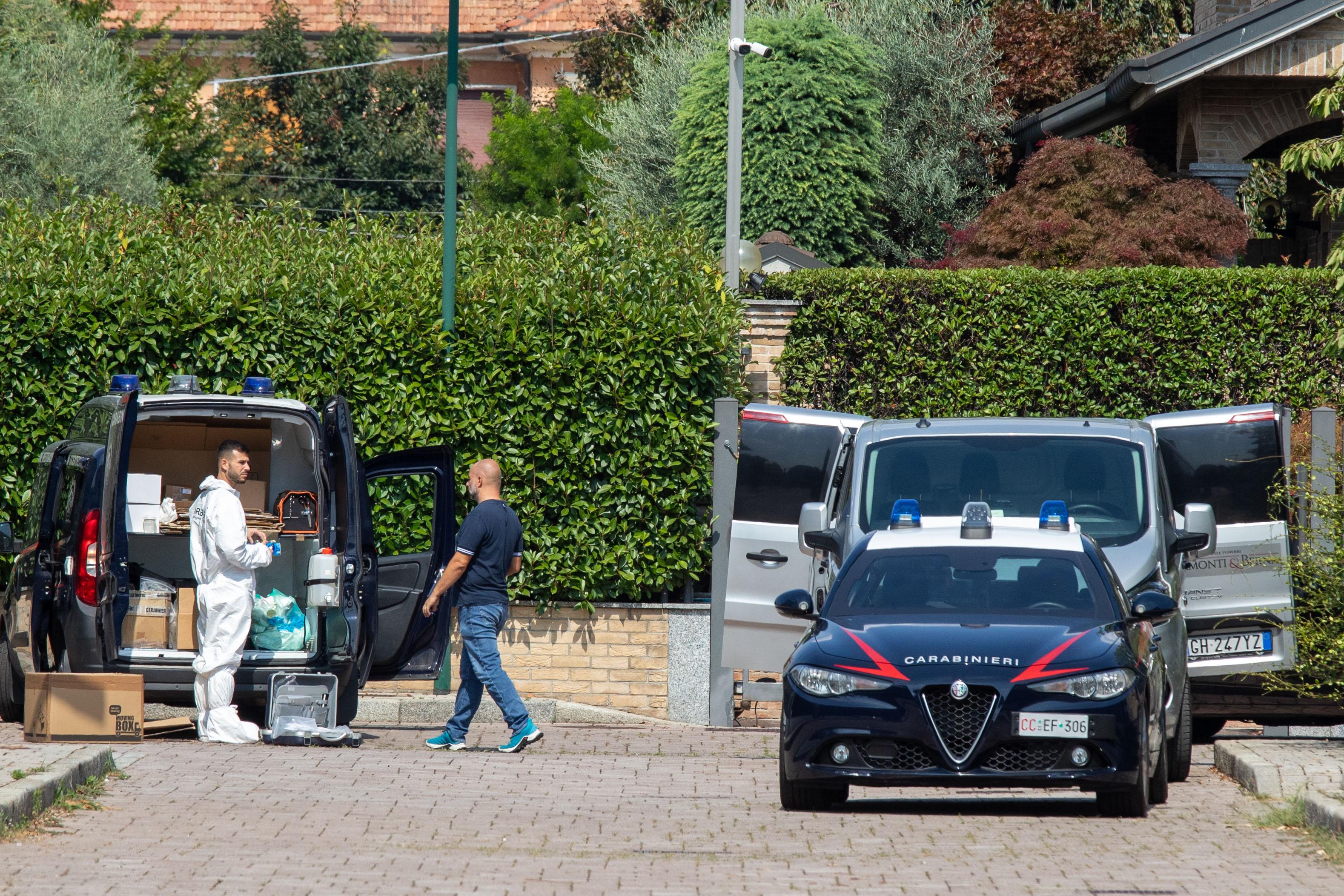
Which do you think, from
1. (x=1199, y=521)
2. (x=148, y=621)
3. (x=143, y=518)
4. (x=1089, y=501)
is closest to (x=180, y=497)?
(x=143, y=518)

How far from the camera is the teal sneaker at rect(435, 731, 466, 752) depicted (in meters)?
10.9

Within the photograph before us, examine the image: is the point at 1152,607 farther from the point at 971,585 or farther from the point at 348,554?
the point at 348,554

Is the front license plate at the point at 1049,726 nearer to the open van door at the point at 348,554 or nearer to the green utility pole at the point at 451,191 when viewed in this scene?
the open van door at the point at 348,554

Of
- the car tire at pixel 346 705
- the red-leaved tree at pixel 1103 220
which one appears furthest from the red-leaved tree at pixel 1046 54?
the car tire at pixel 346 705

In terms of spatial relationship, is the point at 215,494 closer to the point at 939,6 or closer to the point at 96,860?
the point at 96,860

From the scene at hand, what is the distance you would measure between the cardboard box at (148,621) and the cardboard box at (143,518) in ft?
1.85

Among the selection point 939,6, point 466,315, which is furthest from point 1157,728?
point 939,6

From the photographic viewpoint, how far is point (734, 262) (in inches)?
656

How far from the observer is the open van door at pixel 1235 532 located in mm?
11477

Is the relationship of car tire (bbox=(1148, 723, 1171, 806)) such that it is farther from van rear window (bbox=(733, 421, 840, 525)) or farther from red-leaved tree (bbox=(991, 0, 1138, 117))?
red-leaved tree (bbox=(991, 0, 1138, 117))

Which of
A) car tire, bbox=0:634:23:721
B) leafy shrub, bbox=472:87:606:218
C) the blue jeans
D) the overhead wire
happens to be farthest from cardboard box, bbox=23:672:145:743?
the overhead wire

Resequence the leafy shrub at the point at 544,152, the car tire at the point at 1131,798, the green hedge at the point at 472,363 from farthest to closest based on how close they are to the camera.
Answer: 1. the leafy shrub at the point at 544,152
2. the green hedge at the point at 472,363
3. the car tire at the point at 1131,798

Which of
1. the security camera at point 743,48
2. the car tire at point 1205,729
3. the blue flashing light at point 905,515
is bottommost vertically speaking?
the car tire at point 1205,729

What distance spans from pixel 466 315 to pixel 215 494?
347 centimetres
